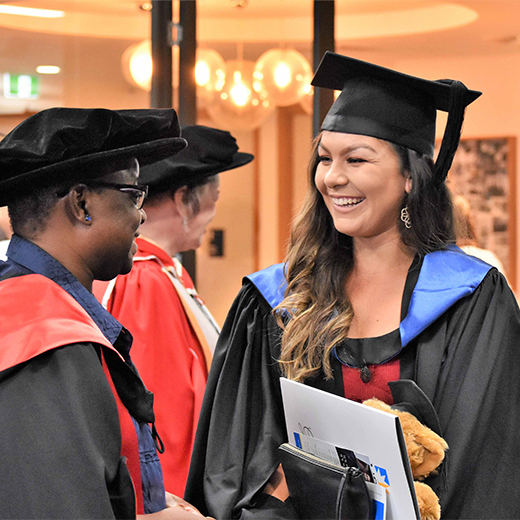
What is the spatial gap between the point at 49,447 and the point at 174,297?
1457 millimetres

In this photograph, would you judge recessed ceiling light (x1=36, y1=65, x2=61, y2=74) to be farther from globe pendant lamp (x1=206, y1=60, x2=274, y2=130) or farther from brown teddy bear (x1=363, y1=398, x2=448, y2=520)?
brown teddy bear (x1=363, y1=398, x2=448, y2=520)

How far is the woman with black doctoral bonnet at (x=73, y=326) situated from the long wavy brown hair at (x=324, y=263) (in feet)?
1.67

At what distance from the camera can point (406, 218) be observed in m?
1.88

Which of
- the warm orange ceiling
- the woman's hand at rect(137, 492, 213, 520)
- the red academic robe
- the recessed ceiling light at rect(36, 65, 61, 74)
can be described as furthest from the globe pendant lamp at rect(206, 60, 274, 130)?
the woman's hand at rect(137, 492, 213, 520)

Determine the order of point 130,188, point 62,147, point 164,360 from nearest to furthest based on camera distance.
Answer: point 62,147 < point 130,188 < point 164,360

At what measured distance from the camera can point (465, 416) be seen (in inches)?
63.1

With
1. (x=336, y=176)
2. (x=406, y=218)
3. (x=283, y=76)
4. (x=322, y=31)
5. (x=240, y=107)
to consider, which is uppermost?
(x=322, y=31)

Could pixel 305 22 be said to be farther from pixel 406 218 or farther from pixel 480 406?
pixel 480 406

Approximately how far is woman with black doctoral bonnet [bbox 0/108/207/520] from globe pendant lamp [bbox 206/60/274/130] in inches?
88.0

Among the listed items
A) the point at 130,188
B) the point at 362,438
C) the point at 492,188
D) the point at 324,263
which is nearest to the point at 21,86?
the point at 324,263

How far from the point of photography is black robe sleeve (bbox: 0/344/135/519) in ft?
3.54

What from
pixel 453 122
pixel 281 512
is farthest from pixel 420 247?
pixel 281 512

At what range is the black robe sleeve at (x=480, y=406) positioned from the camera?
1.60 meters

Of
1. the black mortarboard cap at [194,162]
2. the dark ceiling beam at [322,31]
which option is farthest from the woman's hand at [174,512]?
the dark ceiling beam at [322,31]
